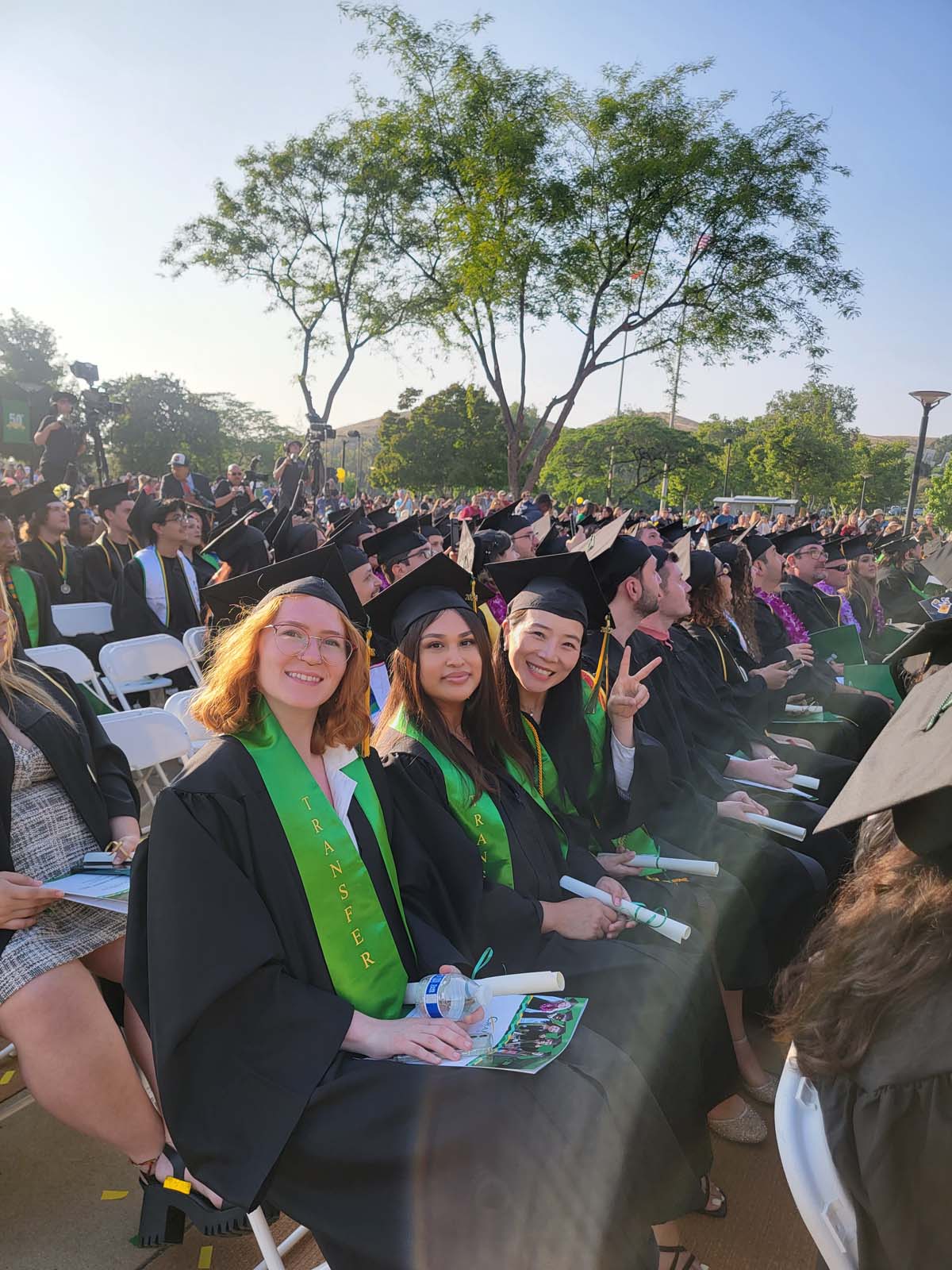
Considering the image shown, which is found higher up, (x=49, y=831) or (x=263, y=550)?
(x=263, y=550)

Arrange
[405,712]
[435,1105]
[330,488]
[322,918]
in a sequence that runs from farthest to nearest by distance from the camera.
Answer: [330,488]
[405,712]
[322,918]
[435,1105]

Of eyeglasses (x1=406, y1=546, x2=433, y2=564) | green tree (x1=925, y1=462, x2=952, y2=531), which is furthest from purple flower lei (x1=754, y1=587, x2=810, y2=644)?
green tree (x1=925, y1=462, x2=952, y2=531)

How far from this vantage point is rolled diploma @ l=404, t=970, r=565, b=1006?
1893mm

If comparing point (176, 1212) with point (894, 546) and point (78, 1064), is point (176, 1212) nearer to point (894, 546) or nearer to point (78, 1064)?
point (78, 1064)

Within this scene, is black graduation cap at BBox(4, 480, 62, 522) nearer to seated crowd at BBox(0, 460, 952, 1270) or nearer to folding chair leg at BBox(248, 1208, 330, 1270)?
seated crowd at BBox(0, 460, 952, 1270)

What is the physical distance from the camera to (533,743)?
299 cm

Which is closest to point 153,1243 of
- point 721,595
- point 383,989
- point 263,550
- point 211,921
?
point 383,989

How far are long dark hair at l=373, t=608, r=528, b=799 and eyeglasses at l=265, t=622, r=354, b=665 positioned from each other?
527 mm

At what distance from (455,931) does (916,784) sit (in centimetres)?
150

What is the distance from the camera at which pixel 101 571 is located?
760 cm

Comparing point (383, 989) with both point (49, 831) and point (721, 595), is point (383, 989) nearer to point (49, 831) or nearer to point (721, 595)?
point (49, 831)

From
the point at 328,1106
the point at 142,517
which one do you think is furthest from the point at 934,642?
the point at 142,517

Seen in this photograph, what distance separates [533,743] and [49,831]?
1.62 meters

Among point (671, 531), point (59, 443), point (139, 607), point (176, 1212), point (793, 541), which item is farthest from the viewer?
point (59, 443)
